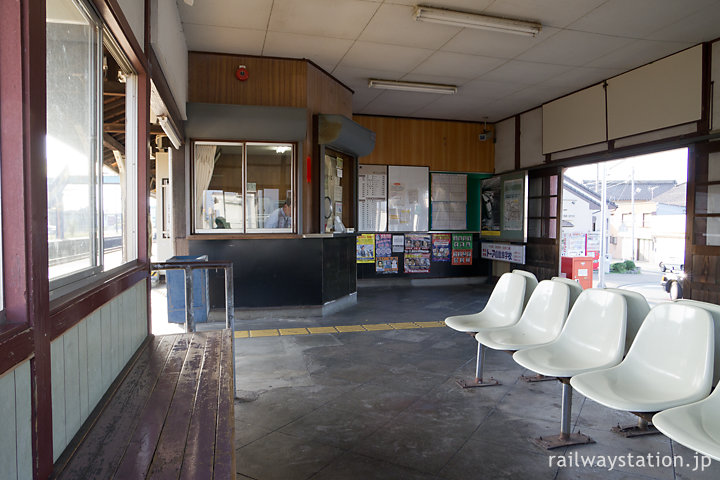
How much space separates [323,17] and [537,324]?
145 inches

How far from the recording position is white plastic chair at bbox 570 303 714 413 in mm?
1981

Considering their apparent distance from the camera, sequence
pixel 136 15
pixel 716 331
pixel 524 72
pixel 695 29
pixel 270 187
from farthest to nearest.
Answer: pixel 524 72, pixel 270 187, pixel 695 29, pixel 136 15, pixel 716 331

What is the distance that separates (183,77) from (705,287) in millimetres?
6380

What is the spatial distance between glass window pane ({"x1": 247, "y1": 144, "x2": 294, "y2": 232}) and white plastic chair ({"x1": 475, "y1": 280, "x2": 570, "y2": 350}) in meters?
3.31

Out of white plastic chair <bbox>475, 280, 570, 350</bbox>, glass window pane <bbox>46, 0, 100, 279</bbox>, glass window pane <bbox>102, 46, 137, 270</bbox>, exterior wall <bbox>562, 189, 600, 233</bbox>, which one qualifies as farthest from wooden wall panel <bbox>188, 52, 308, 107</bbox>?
exterior wall <bbox>562, 189, 600, 233</bbox>

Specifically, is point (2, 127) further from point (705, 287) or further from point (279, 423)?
point (705, 287)

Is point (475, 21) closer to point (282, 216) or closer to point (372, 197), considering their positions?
point (282, 216)

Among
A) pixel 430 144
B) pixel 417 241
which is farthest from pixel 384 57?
pixel 417 241

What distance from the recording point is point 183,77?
16.3ft

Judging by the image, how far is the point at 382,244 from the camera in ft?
28.4

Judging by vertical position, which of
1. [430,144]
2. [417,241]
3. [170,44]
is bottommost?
[417,241]

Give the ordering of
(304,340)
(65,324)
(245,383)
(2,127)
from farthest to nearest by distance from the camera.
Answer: (304,340)
(245,383)
(65,324)
(2,127)

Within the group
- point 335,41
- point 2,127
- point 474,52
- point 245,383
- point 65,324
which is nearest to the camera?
point 2,127

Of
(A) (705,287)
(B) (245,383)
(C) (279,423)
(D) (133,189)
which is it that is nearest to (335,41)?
(D) (133,189)
